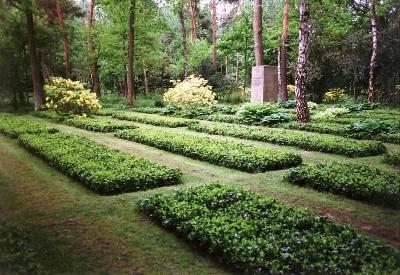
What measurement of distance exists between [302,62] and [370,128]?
374 centimetres

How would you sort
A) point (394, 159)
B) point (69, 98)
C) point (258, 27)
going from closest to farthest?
point (394, 159), point (69, 98), point (258, 27)

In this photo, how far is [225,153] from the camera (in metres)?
8.23

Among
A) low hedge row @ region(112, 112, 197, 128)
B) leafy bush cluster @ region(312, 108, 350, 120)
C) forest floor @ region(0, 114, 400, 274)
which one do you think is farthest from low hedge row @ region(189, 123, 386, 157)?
leafy bush cluster @ region(312, 108, 350, 120)

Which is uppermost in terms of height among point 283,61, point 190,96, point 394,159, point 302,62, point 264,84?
point 283,61

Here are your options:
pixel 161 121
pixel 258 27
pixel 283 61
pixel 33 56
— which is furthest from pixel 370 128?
pixel 33 56

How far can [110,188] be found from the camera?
6.22 metres

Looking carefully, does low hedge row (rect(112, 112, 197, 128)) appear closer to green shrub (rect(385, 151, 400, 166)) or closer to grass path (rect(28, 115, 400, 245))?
grass path (rect(28, 115, 400, 245))

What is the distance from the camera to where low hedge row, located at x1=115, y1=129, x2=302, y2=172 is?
25.0 feet

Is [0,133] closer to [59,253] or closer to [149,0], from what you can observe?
[59,253]

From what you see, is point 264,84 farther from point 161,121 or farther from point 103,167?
point 103,167

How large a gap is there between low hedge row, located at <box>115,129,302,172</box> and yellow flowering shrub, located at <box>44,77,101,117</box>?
23.5ft

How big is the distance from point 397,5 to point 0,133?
1427cm

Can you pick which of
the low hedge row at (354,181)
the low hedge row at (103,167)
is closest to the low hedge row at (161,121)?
the low hedge row at (103,167)

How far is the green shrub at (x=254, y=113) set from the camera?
14770 millimetres
